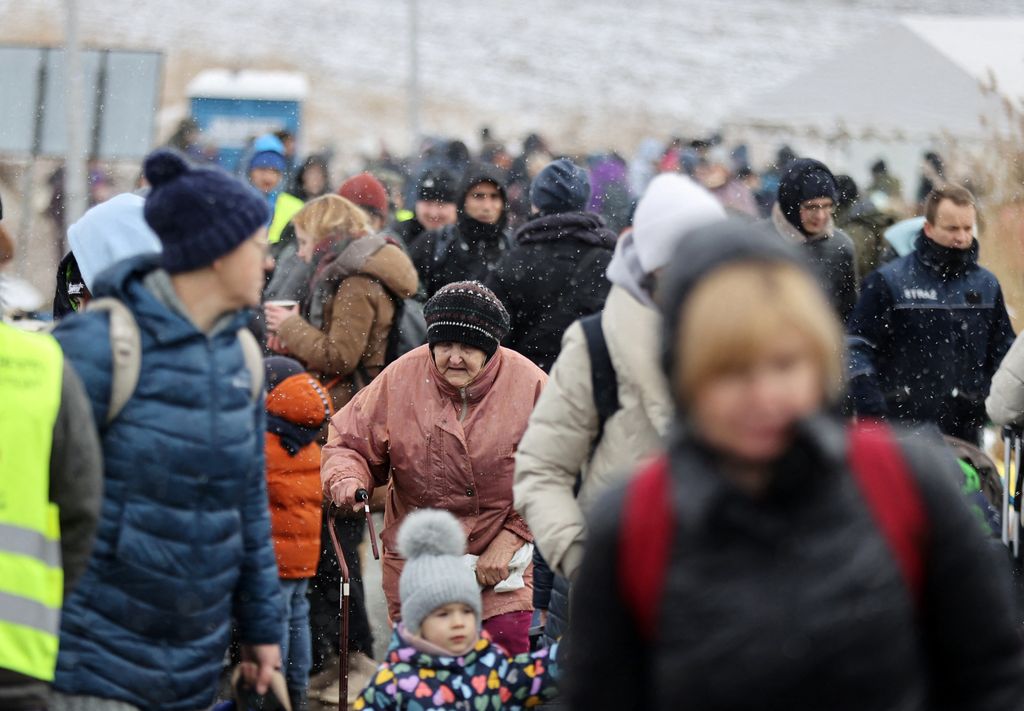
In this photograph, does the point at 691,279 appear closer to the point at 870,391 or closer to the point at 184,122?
the point at 870,391

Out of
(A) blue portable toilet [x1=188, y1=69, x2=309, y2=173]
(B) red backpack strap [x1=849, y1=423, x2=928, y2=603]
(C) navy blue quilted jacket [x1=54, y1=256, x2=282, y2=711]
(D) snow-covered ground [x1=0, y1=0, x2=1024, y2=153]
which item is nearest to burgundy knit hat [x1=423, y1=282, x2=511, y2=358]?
(C) navy blue quilted jacket [x1=54, y1=256, x2=282, y2=711]

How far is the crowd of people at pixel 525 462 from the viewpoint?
243 cm

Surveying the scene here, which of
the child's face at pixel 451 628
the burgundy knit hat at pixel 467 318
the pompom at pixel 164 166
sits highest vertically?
the pompom at pixel 164 166

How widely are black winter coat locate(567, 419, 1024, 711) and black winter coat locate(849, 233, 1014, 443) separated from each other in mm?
6023

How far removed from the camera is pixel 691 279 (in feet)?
7.95

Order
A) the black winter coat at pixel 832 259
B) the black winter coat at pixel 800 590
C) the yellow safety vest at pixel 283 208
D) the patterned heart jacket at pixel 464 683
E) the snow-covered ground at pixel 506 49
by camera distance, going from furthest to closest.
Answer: the snow-covered ground at pixel 506 49
the yellow safety vest at pixel 283 208
the black winter coat at pixel 832 259
the patterned heart jacket at pixel 464 683
the black winter coat at pixel 800 590

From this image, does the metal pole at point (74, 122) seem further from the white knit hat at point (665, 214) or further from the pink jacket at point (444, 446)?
the white knit hat at point (665, 214)

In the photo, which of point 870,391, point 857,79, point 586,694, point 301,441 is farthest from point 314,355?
point 857,79

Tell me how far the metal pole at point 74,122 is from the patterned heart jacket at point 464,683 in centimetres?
1349

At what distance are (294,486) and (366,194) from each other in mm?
4330

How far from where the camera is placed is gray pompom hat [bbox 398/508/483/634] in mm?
5059

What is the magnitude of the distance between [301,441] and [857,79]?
1990 centimetres

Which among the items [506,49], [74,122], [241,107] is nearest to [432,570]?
[74,122]

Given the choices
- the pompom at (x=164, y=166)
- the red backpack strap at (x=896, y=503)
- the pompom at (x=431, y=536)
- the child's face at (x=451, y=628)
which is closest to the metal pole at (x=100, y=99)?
the pompom at (x=431, y=536)
